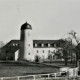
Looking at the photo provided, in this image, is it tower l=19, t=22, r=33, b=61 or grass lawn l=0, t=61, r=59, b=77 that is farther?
tower l=19, t=22, r=33, b=61

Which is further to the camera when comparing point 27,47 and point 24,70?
point 27,47

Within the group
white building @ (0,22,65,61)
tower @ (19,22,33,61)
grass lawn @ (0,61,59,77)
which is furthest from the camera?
white building @ (0,22,65,61)

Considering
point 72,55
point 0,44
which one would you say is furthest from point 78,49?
point 0,44

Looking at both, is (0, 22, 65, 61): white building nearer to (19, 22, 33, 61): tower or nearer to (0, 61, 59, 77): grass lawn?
(19, 22, 33, 61): tower

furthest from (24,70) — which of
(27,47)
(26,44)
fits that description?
(26,44)

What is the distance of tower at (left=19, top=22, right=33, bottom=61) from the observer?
104 meters

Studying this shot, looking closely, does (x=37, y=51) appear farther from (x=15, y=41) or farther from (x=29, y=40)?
(x=29, y=40)

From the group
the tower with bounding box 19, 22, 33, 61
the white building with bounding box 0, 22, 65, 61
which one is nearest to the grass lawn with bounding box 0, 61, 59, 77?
the white building with bounding box 0, 22, 65, 61

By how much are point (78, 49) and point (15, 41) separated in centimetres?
8373

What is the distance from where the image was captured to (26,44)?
106 metres

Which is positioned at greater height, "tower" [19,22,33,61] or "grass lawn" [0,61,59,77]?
"tower" [19,22,33,61]

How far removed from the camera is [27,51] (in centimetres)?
10462

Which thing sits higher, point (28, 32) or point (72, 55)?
point (28, 32)

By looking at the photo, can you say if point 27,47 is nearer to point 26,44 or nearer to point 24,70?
point 26,44
